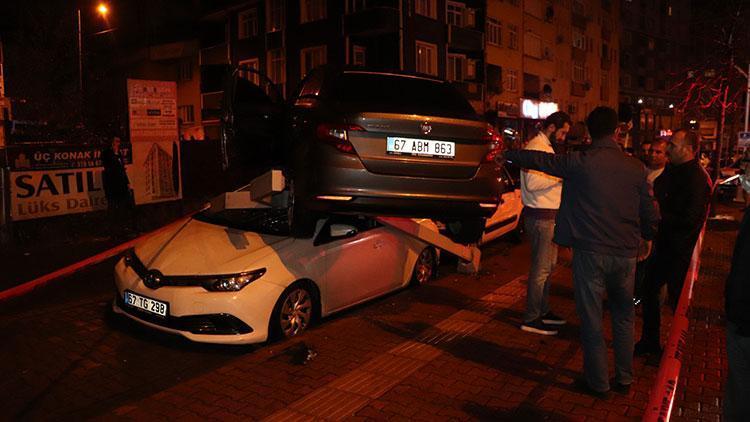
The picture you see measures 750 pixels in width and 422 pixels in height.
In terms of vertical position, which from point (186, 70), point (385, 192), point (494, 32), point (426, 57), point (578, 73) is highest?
point (494, 32)

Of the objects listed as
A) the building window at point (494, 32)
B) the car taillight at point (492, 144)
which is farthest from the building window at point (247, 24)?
the car taillight at point (492, 144)

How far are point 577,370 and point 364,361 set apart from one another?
5.76ft

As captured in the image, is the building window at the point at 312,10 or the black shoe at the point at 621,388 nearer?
the black shoe at the point at 621,388

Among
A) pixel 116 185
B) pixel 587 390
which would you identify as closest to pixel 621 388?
pixel 587 390

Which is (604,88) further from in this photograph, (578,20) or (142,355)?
(142,355)

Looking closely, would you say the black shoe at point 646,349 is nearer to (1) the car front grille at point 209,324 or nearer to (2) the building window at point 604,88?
(1) the car front grille at point 209,324

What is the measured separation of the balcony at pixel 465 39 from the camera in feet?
100

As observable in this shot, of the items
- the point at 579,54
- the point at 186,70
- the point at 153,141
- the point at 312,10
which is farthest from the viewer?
the point at 579,54

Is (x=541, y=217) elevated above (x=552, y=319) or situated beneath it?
elevated above

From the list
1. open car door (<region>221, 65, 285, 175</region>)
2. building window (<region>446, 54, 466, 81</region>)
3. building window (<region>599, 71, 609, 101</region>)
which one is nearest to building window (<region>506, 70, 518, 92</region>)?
building window (<region>446, 54, 466, 81</region>)

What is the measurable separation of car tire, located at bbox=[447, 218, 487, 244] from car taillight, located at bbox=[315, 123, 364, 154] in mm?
1881

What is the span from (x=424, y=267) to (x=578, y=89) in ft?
143

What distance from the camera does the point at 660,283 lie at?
5.14 metres

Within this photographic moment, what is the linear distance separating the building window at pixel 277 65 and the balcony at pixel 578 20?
80.6 feet
